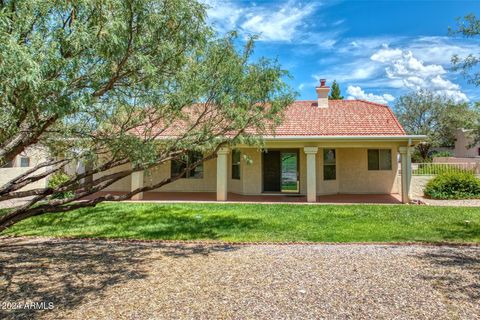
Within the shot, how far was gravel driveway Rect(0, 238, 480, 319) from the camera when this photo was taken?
3982 mm

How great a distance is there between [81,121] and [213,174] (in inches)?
482

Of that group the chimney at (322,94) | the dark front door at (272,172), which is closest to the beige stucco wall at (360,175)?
the chimney at (322,94)

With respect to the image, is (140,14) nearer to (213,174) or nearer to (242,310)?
(242,310)

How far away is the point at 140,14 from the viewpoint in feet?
13.1

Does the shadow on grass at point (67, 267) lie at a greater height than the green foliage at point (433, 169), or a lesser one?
lesser

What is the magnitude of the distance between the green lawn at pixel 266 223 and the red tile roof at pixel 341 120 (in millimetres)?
3483

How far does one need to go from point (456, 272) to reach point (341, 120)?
1125 centimetres

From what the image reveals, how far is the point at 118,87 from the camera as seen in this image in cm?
460

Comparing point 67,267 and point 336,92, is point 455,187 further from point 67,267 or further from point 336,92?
point 336,92

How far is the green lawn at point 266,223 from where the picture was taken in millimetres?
8180

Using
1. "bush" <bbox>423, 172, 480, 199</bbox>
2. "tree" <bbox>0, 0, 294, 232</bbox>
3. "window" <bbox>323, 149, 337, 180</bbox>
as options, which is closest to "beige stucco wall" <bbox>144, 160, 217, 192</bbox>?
"window" <bbox>323, 149, 337, 180</bbox>

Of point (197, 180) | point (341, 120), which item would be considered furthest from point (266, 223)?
point (341, 120)

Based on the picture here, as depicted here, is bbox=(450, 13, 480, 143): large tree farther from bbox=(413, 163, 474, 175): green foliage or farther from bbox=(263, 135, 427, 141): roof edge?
bbox=(413, 163, 474, 175): green foliage

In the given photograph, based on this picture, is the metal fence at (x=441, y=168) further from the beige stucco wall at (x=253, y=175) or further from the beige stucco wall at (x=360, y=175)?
the beige stucco wall at (x=253, y=175)
